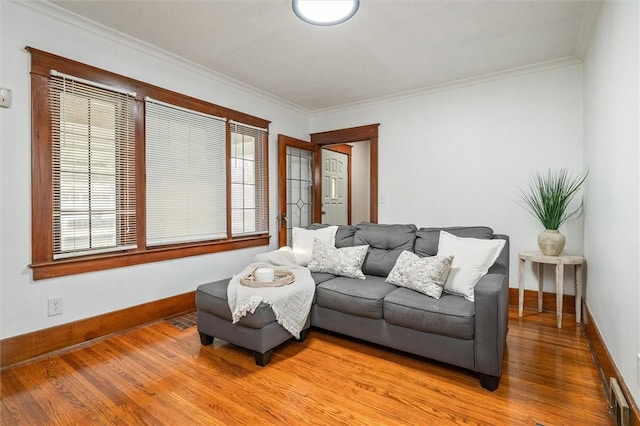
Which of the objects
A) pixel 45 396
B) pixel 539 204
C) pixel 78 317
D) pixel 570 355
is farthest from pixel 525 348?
pixel 78 317

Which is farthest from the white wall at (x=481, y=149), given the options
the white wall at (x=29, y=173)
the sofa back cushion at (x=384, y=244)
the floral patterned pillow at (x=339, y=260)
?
the white wall at (x=29, y=173)

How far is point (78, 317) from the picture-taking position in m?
2.57

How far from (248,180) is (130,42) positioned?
182cm

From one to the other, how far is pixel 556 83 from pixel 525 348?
2643mm

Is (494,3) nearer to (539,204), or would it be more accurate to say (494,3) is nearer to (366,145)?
(539,204)

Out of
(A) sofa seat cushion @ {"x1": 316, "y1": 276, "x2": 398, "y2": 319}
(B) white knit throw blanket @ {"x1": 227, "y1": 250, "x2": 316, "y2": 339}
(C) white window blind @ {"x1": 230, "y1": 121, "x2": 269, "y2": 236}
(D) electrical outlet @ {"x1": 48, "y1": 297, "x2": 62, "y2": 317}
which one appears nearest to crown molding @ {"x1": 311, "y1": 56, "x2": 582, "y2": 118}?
(C) white window blind @ {"x1": 230, "y1": 121, "x2": 269, "y2": 236}

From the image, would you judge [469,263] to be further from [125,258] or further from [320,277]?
[125,258]

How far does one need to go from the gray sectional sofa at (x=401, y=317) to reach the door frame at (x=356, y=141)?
1583mm

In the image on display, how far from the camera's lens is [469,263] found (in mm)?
2426

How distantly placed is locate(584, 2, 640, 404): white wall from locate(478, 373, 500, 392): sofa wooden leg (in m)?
0.60

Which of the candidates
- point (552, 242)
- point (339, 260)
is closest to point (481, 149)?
point (552, 242)

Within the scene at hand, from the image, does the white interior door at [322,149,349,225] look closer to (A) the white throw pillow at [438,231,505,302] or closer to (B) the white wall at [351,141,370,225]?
(B) the white wall at [351,141,370,225]

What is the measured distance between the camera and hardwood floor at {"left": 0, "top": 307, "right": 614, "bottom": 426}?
172 centimetres

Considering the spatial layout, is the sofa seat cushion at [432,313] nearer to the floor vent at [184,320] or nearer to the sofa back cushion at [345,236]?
the sofa back cushion at [345,236]
